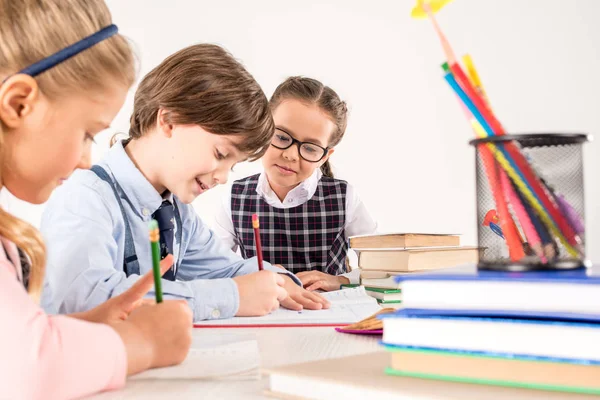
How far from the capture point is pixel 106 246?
1330 millimetres

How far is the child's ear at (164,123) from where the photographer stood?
1.58 meters

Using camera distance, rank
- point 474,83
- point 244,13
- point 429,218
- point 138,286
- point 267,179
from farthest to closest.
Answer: point 244,13 < point 429,218 < point 267,179 < point 138,286 < point 474,83

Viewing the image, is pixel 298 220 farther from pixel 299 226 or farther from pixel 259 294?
pixel 259 294

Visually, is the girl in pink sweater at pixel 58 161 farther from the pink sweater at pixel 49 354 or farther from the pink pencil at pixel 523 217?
the pink pencil at pixel 523 217

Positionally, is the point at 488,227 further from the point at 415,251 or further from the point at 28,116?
the point at 415,251

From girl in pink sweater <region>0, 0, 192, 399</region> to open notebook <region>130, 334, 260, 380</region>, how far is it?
0.02 metres

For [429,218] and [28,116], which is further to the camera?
[429,218]

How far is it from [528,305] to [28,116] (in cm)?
59

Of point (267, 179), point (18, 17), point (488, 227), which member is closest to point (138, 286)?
point (18, 17)

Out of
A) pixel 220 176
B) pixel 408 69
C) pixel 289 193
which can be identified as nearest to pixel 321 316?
pixel 220 176

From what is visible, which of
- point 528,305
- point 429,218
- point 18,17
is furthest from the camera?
point 429,218

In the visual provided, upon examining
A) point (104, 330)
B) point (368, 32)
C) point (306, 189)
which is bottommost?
point (104, 330)

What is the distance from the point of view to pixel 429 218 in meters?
3.82

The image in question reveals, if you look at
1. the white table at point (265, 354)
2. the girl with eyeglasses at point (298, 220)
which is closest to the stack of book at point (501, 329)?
the white table at point (265, 354)
